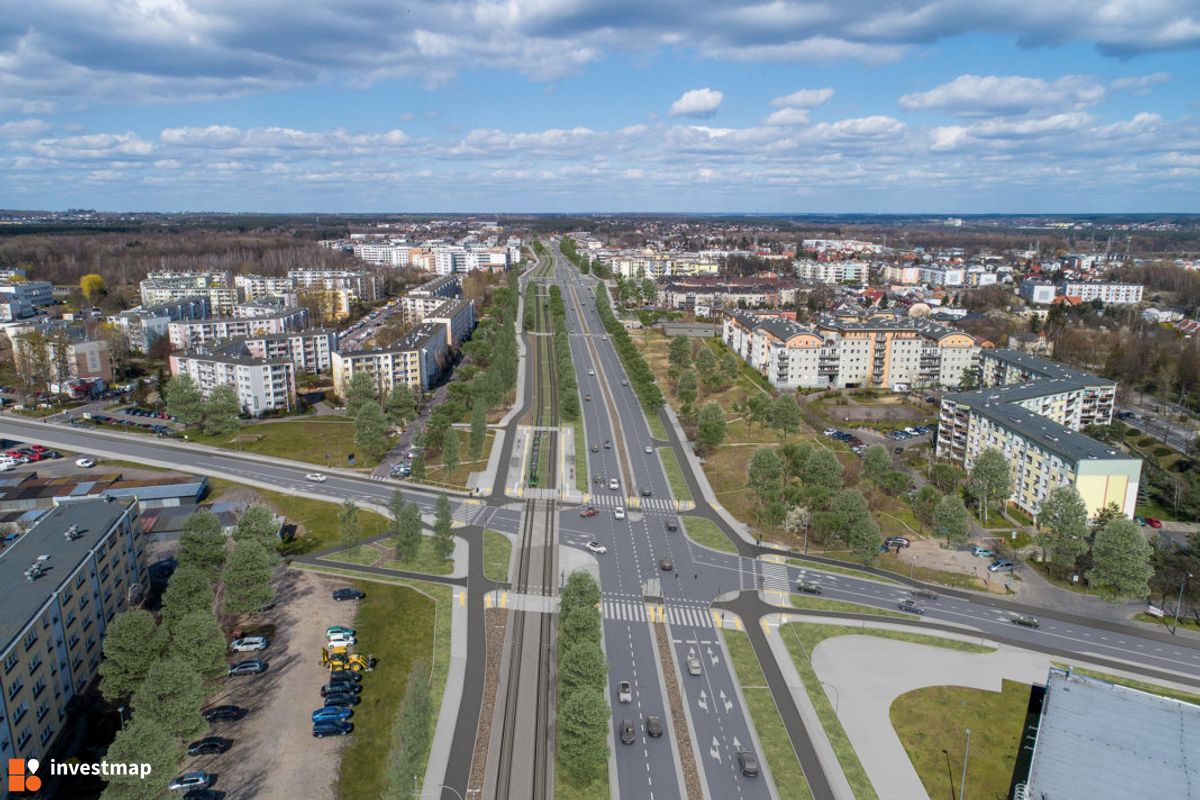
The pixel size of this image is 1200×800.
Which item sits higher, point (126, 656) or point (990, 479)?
point (990, 479)

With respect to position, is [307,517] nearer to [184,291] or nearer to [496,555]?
[496,555]

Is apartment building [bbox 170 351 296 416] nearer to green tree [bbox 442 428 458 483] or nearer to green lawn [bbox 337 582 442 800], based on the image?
green tree [bbox 442 428 458 483]

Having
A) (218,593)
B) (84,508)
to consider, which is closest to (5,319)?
(84,508)

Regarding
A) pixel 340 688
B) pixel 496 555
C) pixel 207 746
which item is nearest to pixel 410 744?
pixel 340 688

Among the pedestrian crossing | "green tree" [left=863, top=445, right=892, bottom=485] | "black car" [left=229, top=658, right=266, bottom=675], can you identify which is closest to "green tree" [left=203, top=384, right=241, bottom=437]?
"black car" [left=229, top=658, right=266, bottom=675]

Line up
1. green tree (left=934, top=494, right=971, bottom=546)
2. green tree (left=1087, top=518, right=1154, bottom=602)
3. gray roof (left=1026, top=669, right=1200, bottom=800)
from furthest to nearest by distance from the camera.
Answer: green tree (left=934, top=494, right=971, bottom=546) < green tree (left=1087, top=518, right=1154, bottom=602) < gray roof (left=1026, top=669, right=1200, bottom=800)

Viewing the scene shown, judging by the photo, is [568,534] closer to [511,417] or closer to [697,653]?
[697,653]
